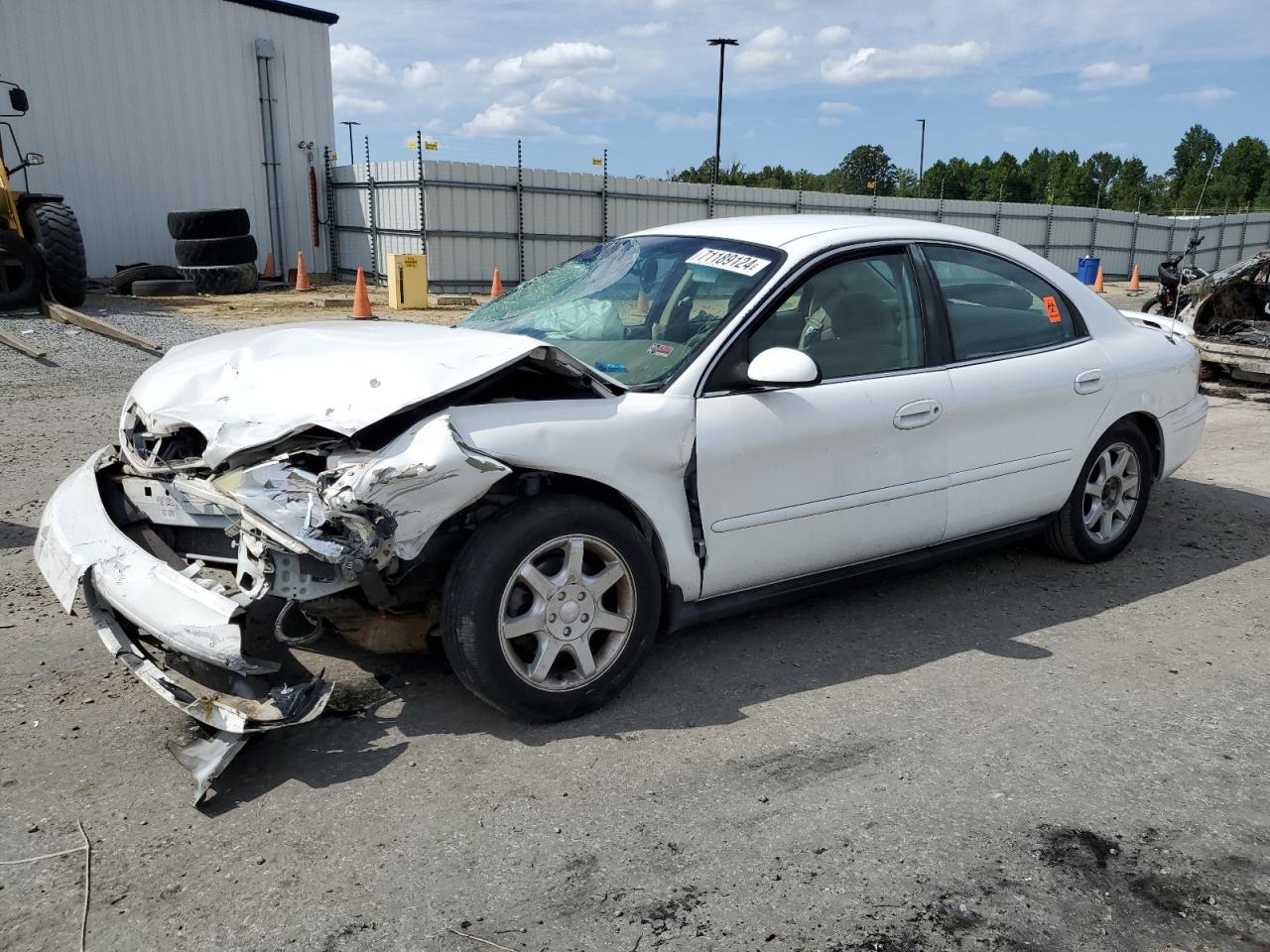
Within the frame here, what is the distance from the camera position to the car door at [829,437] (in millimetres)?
3652

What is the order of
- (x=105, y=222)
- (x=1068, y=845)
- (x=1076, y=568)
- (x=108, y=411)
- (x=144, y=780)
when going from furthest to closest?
1. (x=105, y=222)
2. (x=108, y=411)
3. (x=1076, y=568)
4. (x=144, y=780)
5. (x=1068, y=845)

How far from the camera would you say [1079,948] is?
2449 mm

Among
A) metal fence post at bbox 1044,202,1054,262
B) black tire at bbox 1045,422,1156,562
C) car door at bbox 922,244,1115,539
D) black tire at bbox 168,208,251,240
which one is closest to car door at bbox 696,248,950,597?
car door at bbox 922,244,1115,539

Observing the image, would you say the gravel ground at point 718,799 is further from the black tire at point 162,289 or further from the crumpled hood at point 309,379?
the black tire at point 162,289

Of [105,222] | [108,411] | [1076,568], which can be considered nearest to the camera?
[1076,568]

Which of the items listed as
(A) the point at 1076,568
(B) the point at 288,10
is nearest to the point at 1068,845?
(A) the point at 1076,568

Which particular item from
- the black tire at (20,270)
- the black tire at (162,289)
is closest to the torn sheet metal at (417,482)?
the black tire at (20,270)

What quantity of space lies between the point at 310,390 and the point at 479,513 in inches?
26.6

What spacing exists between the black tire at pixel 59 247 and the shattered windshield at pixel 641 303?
1090 cm

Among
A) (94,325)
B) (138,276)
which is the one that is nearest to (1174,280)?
(94,325)

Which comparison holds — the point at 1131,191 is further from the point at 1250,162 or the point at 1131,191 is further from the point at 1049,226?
the point at 1049,226

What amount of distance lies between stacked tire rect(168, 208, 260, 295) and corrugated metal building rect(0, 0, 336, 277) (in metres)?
2.49

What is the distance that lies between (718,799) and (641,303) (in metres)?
2.01

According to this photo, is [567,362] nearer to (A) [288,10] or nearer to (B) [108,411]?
(B) [108,411]
